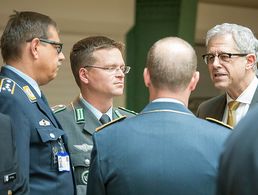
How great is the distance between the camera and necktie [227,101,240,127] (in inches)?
105

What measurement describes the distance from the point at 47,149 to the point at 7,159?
0.35 metres

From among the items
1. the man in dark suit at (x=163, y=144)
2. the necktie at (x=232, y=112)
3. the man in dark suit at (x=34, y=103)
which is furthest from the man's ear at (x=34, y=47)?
the necktie at (x=232, y=112)

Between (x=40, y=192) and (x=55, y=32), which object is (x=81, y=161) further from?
(x=55, y=32)

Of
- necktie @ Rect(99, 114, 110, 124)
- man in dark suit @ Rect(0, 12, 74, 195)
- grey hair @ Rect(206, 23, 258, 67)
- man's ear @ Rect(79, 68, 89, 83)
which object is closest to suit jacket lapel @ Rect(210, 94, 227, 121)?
grey hair @ Rect(206, 23, 258, 67)

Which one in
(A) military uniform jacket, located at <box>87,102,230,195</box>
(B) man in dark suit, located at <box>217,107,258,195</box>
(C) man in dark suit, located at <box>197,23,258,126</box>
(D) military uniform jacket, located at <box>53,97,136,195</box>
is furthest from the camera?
(C) man in dark suit, located at <box>197,23,258,126</box>

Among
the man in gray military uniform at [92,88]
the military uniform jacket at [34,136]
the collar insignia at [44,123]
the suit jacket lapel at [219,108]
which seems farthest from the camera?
the suit jacket lapel at [219,108]

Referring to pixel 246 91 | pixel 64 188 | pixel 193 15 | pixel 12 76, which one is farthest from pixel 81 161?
pixel 193 15

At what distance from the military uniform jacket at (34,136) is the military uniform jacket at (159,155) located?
15.2 inches

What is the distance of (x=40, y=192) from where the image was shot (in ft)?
6.98

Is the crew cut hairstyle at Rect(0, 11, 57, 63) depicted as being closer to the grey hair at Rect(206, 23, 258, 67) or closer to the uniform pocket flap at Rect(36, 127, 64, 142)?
the uniform pocket flap at Rect(36, 127, 64, 142)

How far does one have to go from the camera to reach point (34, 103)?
221cm

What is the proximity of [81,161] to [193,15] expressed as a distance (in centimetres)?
310

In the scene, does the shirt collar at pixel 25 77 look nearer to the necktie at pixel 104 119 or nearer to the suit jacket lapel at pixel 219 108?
the necktie at pixel 104 119

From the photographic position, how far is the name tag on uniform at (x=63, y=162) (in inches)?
86.1
